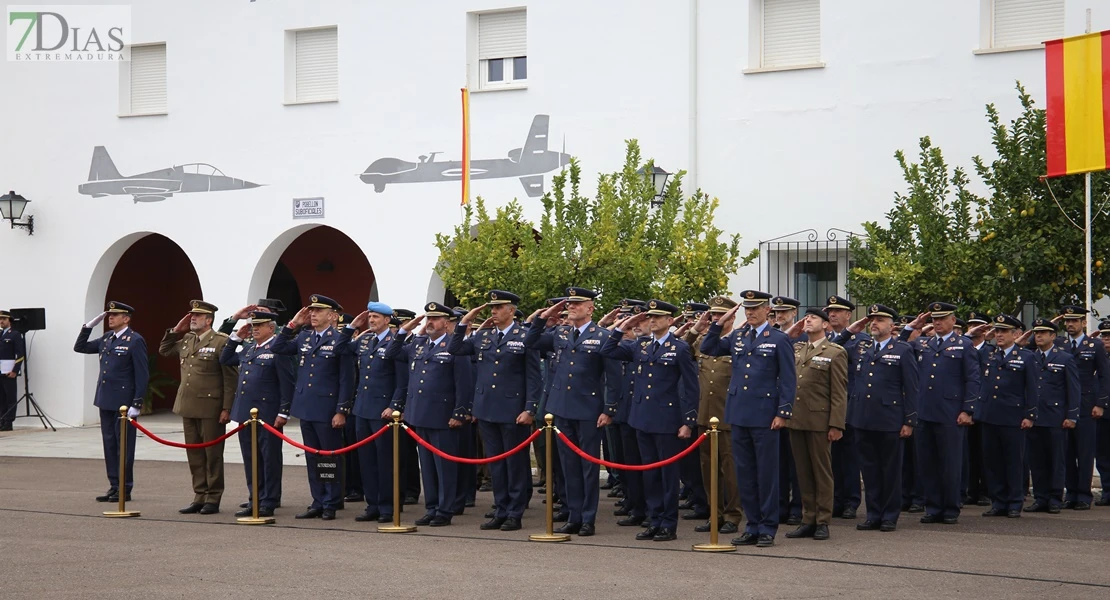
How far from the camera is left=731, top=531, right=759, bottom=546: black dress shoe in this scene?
938 centimetres

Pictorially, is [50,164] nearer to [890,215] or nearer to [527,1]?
[527,1]

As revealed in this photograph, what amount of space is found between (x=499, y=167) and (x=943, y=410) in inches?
333

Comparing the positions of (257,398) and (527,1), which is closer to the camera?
(257,398)

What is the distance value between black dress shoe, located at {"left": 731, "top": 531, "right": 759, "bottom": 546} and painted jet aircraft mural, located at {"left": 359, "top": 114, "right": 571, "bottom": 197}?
28.7 ft

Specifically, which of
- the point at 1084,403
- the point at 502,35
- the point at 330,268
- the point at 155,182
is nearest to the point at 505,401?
the point at 1084,403

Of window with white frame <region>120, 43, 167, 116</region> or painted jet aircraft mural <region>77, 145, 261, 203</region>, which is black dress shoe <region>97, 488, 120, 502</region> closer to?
painted jet aircraft mural <region>77, 145, 261, 203</region>

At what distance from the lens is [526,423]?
34.3ft

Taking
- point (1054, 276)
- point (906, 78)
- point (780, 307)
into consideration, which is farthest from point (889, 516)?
point (906, 78)

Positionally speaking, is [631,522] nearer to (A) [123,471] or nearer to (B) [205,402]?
(B) [205,402]

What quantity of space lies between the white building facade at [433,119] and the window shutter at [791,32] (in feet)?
0.08

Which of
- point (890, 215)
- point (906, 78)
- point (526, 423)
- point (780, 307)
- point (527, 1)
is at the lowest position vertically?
point (526, 423)

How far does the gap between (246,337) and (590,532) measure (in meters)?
3.83

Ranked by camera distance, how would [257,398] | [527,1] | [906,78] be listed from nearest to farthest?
[257,398], [906,78], [527,1]

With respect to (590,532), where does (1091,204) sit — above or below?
above
